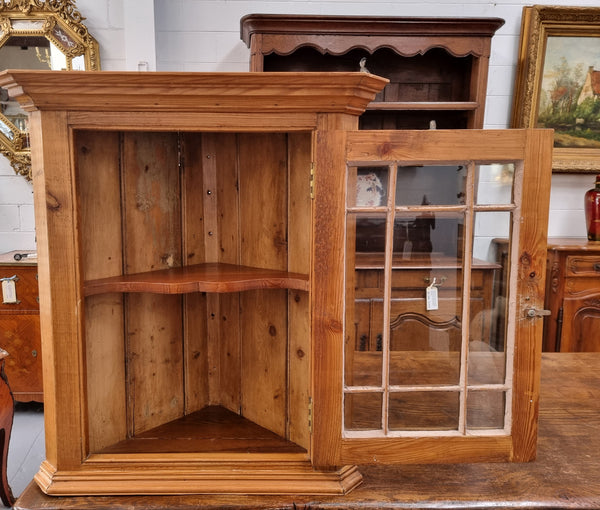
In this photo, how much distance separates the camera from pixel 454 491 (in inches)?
42.4

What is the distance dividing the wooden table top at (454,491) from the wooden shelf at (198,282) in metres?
0.45

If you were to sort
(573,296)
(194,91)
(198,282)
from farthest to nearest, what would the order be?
(573,296) → (198,282) → (194,91)

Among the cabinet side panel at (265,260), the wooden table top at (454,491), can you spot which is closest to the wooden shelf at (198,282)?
the cabinet side panel at (265,260)

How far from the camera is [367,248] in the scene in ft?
3.71

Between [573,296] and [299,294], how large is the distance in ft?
8.04

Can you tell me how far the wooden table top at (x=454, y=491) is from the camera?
3.41ft

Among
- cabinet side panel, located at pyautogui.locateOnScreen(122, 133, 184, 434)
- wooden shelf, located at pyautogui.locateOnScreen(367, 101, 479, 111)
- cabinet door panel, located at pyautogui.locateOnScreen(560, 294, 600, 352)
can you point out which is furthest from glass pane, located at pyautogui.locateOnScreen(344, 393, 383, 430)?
cabinet door panel, located at pyautogui.locateOnScreen(560, 294, 600, 352)

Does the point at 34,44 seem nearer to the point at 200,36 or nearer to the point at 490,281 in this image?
the point at 200,36

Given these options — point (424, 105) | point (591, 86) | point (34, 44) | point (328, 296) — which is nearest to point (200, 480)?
point (328, 296)

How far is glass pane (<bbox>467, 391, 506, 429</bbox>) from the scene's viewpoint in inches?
45.1

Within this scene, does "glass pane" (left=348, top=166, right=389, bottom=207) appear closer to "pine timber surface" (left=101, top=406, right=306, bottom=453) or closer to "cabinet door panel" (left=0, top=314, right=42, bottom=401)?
"pine timber surface" (left=101, top=406, right=306, bottom=453)

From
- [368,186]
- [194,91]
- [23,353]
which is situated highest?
[194,91]

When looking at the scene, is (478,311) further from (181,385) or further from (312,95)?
(181,385)

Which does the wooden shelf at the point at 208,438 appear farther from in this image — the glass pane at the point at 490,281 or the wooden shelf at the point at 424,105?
the wooden shelf at the point at 424,105
